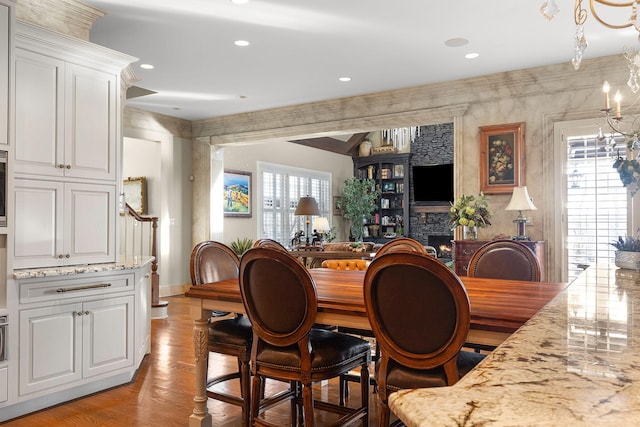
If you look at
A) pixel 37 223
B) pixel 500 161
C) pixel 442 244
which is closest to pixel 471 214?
pixel 500 161

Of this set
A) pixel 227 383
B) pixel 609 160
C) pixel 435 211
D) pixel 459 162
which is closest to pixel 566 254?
pixel 609 160

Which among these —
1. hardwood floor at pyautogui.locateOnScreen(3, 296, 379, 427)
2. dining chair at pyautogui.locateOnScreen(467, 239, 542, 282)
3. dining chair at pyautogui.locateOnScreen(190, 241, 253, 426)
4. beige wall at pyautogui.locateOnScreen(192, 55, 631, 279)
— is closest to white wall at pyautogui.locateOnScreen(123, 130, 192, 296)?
beige wall at pyautogui.locateOnScreen(192, 55, 631, 279)

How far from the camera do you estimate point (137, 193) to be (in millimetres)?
8086

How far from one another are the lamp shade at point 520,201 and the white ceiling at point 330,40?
1.37 m

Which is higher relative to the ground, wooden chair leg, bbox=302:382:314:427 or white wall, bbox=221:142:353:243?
white wall, bbox=221:142:353:243

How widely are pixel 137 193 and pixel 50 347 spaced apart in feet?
17.3

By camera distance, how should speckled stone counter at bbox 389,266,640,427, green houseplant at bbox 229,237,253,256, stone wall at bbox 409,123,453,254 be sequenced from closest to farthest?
speckled stone counter at bbox 389,266,640,427 < green houseplant at bbox 229,237,253,256 < stone wall at bbox 409,123,453,254

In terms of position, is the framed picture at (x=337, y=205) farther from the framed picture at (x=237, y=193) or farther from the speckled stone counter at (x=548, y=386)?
the speckled stone counter at (x=548, y=386)

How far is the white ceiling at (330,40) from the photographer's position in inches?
157

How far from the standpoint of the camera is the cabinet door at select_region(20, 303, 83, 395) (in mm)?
2984

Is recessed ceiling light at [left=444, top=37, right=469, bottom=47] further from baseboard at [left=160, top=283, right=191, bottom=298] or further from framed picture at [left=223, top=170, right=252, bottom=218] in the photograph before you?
baseboard at [left=160, top=283, right=191, bottom=298]

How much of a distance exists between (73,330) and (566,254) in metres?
4.79

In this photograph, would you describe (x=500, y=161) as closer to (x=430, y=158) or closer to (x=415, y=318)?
(x=415, y=318)

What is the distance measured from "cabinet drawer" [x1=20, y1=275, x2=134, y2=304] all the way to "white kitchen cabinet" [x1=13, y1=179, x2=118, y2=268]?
174 mm
